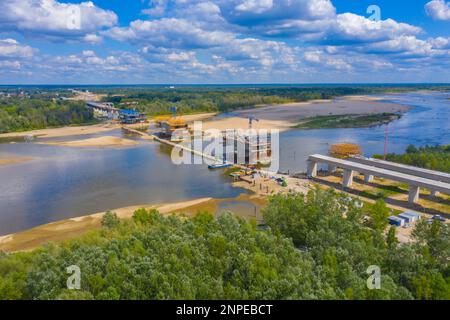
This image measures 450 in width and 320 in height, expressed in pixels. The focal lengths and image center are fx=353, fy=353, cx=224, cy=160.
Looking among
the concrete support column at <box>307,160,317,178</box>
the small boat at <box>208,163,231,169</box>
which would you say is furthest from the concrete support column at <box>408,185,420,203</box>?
the small boat at <box>208,163,231,169</box>

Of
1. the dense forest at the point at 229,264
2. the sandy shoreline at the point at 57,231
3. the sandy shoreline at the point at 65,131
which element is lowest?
the sandy shoreline at the point at 57,231

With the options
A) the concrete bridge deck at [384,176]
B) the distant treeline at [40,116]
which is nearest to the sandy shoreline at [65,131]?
the distant treeline at [40,116]

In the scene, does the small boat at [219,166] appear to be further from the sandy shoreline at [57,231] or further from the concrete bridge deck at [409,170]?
the concrete bridge deck at [409,170]

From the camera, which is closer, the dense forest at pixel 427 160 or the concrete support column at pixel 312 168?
the dense forest at pixel 427 160

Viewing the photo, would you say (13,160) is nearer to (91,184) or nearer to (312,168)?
(91,184)
